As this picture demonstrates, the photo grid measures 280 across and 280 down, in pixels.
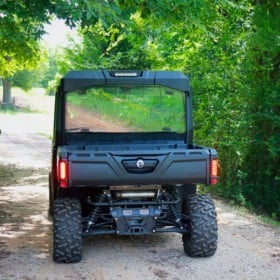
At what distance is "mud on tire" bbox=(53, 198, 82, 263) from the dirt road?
0.13 meters

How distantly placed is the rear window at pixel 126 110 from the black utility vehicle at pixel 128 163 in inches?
0.5

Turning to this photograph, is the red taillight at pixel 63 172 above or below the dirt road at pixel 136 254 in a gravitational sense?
above

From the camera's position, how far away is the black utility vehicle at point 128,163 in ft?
18.3

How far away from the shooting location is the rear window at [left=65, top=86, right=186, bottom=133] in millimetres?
6500

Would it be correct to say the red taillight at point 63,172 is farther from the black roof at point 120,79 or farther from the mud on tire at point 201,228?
the mud on tire at point 201,228

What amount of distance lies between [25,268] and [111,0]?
3.16 m

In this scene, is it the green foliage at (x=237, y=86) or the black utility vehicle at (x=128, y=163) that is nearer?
the black utility vehicle at (x=128, y=163)

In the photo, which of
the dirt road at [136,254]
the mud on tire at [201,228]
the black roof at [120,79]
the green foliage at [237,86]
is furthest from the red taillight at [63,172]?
the green foliage at [237,86]

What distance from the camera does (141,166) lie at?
5.58m

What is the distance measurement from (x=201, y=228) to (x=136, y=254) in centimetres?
91

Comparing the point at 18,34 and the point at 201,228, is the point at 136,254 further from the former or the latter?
the point at 18,34

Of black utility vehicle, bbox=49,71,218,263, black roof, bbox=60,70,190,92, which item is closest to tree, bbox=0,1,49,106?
black roof, bbox=60,70,190,92

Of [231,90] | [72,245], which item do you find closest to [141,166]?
[72,245]

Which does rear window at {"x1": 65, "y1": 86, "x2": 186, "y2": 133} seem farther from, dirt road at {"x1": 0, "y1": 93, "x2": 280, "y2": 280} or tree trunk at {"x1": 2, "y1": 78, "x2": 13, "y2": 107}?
tree trunk at {"x1": 2, "y1": 78, "x2": 13, "y2": 107}
